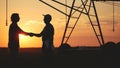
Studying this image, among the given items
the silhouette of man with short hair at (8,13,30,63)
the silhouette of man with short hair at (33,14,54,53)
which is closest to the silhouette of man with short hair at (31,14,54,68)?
the silhouette of man with short hair at (33,14,54,53)

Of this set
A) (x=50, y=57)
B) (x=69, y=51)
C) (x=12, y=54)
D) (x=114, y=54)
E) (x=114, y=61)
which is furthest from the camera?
(x=69, y=51)

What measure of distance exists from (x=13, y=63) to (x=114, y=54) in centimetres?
609

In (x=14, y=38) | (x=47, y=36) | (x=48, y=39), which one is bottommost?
(x=48, y=39)

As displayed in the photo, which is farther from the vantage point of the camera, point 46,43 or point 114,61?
point 114,61

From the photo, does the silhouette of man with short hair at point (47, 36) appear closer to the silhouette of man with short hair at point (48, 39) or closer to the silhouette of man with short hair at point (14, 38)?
the silhouette of man with short hair at point (48, 39)

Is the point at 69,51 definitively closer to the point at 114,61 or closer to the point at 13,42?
the point at 114,61

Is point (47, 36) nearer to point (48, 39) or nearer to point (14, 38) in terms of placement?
point (48, 39)

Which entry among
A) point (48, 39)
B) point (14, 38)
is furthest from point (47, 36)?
point (14, 38)

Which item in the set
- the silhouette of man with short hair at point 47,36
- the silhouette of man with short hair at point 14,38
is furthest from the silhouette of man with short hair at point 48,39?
the silhouette of man with short hair at point 14,38

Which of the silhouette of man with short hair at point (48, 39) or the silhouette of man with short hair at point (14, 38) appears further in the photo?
the silhouette of man with short hair at point (48, 39)

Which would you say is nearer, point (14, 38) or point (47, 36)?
point (14, 38)

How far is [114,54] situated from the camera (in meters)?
20.2

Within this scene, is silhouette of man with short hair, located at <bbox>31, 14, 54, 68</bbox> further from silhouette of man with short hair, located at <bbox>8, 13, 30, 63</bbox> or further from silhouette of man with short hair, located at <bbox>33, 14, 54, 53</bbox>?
silhouette of man with short hair, located at <bbox>8, 13, 30, 63</bbox>

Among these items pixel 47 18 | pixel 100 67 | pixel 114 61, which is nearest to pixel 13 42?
pixel 47 18
